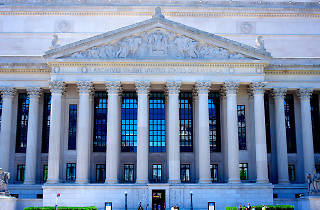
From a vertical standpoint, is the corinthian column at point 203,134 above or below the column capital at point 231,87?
below

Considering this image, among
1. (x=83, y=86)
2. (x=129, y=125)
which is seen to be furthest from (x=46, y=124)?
(x=129, y=125)

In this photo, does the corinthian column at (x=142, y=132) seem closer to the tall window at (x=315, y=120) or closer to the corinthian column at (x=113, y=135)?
the corinthian column at (x=113, y=135)

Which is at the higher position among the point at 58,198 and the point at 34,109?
the point at 34,109

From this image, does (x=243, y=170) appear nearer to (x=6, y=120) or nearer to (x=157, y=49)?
(x=157, y=49)

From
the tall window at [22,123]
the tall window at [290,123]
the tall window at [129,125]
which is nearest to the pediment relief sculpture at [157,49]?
the tall window at [129,125]

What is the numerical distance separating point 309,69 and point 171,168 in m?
21.5

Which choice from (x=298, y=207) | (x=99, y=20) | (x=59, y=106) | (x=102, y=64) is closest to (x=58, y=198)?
(x=59, y=106)

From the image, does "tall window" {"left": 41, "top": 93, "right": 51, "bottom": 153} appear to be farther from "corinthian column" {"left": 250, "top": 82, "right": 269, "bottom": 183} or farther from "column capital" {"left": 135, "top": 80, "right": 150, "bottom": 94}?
"corinthian column" {"left": 250, "top": 82, "right": 269, "bottom": 183}

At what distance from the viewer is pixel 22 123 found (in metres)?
54.7

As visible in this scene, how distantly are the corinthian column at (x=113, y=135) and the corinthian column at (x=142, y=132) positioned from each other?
2.55m

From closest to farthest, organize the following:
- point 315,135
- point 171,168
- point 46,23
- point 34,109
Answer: point 171,168
point 34,109
point 315,135
point 46,23

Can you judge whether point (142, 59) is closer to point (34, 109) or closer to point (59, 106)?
point (59, 106)

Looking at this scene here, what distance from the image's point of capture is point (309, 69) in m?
52.7

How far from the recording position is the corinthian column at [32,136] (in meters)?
50.5
